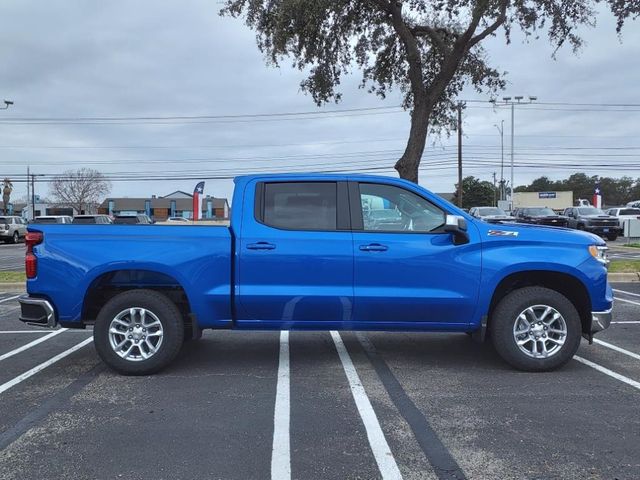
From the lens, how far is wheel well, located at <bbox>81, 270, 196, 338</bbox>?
555 cm

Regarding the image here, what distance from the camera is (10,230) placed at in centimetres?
3512

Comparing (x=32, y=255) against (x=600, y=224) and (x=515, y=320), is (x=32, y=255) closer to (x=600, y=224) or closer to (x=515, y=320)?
(x=515, y=320)

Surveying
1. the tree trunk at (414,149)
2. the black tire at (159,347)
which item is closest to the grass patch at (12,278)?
the black tire at (159,347)

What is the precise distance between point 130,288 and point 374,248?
2.59m

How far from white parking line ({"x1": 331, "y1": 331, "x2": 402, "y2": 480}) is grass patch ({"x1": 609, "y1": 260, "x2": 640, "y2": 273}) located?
10094 millimetres

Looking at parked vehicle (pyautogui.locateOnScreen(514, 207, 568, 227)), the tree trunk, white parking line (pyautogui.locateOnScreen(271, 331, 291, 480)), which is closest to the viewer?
white parking line (pyautogui.locateOnScreen(271, 331, 291, 480))

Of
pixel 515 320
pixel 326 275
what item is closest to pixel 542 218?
pixel 515 320

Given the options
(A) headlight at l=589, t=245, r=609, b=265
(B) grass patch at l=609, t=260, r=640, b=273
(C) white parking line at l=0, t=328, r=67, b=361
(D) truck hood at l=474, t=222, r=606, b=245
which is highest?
(D) truck hood at l=474, t=222, r=606, b=245

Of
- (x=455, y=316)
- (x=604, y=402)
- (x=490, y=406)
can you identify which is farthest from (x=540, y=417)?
(x=455, y=316)

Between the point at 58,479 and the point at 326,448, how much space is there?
5.55 ft

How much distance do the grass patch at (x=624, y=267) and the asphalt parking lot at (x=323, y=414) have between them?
291 inches

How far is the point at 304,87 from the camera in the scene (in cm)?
1808

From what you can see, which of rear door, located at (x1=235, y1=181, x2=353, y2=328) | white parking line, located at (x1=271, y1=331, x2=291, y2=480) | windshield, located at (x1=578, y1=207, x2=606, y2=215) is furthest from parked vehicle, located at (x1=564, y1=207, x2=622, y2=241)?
white parking line, located at (x1=271, y1=331, x2=291, y2=480)

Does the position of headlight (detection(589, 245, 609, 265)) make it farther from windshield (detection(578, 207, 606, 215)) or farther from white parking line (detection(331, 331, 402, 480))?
windshield (detection(578, 207, 606, 215))
